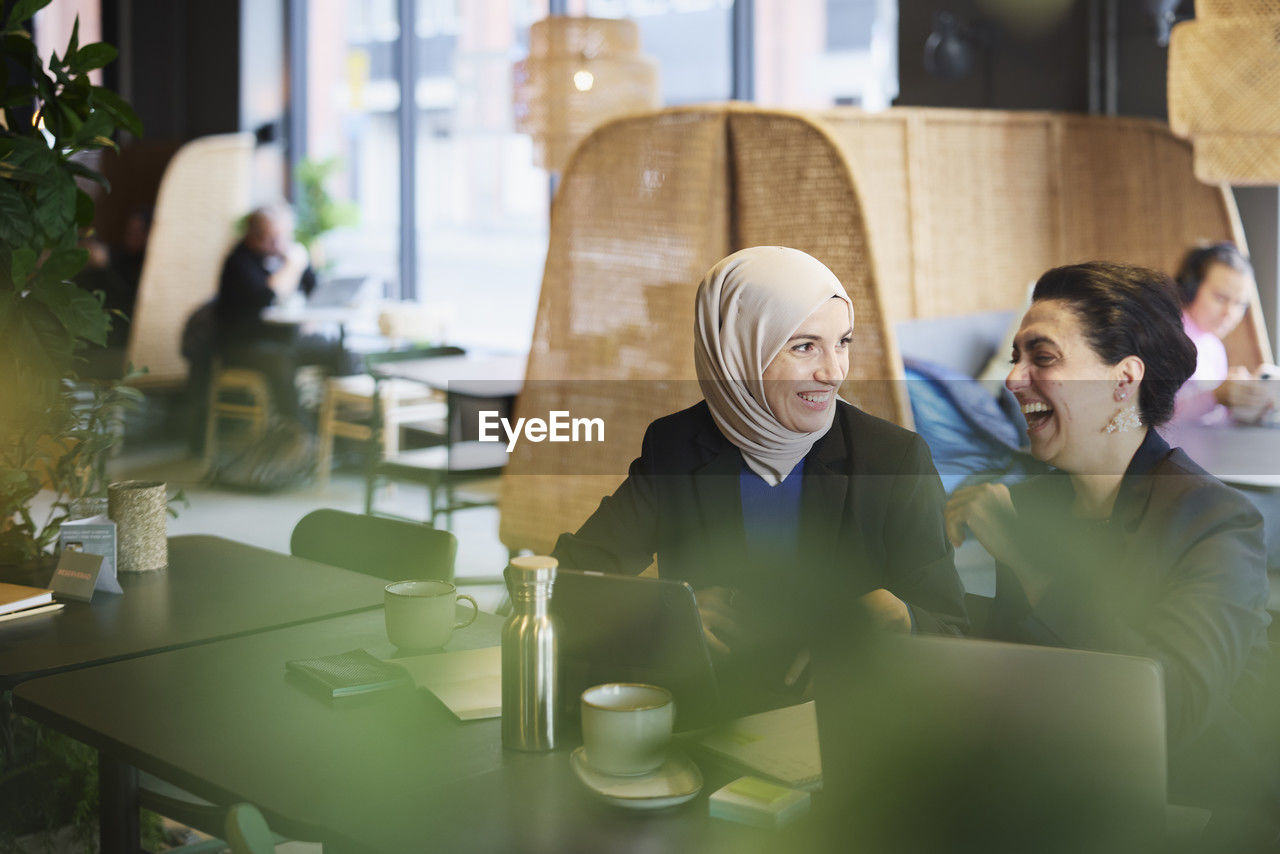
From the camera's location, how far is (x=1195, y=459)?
1.52 meters

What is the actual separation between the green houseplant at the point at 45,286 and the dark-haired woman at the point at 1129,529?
148 centimetres

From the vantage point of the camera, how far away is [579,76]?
4629mm

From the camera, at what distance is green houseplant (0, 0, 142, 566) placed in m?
2.09

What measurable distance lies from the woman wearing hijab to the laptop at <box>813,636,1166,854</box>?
47 cm

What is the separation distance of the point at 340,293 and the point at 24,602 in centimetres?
511

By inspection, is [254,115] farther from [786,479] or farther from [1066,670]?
[1066,670]

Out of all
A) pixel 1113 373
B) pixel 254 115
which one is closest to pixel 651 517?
pixel 1113 373

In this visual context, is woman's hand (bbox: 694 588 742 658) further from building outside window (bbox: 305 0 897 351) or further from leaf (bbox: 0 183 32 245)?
building outside window (bbox: 305 0 897 351)

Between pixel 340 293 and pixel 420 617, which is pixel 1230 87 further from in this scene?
pixel 340 293

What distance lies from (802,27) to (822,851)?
16.5ft

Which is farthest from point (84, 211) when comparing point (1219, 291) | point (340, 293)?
point (340, 293)

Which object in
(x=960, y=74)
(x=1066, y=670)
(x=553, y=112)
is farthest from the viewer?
(x=960, y=74)

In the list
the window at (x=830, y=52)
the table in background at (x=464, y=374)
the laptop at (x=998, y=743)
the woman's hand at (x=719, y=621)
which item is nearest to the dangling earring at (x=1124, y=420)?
the woman's hand at (x=719, y=621)

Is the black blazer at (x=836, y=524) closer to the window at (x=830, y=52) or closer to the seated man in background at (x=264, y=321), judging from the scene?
the window at (x=830, y=52)
